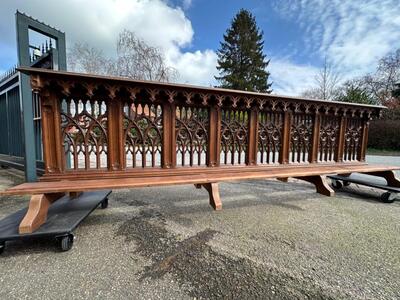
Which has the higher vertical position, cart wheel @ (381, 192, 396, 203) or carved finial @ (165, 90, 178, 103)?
carved finial @ (165, 90, 178, 103)

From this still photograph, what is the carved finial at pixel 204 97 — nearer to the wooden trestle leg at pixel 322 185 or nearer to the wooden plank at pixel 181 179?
the wooden plank at pixel 181 179

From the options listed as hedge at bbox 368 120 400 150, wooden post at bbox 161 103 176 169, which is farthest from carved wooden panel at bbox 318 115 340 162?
hedge at bbox 368 120 400 150

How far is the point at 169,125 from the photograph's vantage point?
281cm

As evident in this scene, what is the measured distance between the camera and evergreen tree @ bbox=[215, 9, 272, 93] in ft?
82.6

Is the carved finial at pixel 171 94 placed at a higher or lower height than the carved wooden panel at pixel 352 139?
higher

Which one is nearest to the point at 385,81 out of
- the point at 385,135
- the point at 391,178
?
the point at 385,135

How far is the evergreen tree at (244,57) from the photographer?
25.2 m

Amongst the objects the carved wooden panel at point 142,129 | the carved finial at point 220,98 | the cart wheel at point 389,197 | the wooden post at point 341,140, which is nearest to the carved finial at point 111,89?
the carved wooden panel at point 142,129

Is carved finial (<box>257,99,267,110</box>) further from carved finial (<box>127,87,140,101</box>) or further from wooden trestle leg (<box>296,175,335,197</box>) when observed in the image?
wooden trestle leg (<box>296,175,335,197</box>)

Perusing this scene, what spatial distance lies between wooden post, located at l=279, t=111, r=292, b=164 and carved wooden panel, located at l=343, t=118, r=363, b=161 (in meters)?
1.29

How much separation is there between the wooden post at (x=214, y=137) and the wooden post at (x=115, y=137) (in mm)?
1151

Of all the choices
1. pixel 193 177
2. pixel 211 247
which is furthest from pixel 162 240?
pixel 193 177

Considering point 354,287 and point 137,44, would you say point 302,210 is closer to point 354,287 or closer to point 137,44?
point 354,287

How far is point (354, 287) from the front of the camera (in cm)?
154
